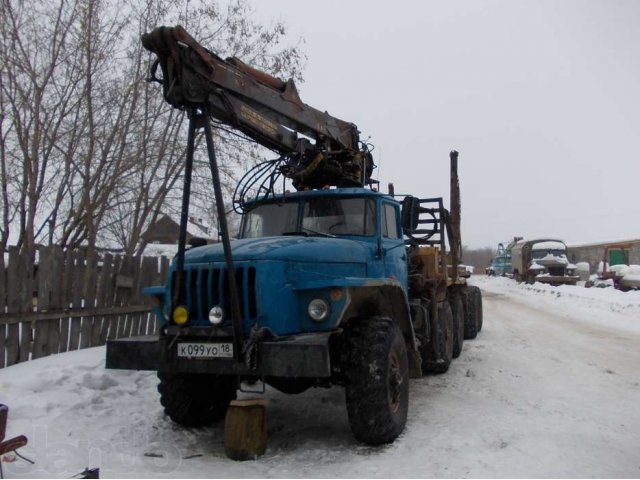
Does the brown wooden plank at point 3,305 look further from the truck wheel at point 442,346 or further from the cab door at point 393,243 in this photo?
the truck wheel at point 442,346

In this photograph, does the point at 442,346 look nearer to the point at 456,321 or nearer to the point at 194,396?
the point at 456,321

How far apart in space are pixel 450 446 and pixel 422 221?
4.09 m

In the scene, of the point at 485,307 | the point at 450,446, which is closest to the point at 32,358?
the point at 450,446

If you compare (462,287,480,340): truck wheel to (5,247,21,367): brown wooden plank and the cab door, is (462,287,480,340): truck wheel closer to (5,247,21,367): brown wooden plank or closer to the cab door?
the cab door

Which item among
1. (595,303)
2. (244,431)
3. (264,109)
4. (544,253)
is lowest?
(244,431)

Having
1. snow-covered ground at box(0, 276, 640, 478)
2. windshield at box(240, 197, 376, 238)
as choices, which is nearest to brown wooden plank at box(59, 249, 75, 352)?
snow-covered ground at box(0, 276, 640, 478)

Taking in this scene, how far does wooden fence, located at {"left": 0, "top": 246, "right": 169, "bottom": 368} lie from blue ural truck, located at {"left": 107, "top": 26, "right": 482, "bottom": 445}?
2272 millimetres

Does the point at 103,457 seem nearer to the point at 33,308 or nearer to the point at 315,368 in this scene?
the point at 315,368

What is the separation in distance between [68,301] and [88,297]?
37cm

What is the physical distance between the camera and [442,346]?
8242 millimetres

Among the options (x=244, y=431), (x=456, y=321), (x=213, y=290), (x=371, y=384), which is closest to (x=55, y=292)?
(x=213, y=290)

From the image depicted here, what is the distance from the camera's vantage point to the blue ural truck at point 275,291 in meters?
4.56

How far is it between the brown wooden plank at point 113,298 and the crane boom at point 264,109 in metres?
3.24

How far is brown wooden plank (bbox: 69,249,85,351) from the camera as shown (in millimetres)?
7391
